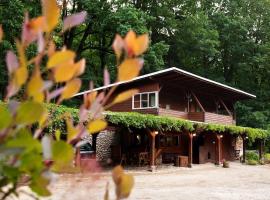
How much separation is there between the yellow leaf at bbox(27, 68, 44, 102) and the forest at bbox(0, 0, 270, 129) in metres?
33.3

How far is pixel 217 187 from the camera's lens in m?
15.6

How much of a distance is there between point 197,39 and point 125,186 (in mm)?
39858

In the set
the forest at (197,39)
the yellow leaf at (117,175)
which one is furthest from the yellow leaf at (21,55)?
the forest at (197,39)

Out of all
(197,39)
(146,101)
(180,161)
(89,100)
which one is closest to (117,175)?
(89,100)

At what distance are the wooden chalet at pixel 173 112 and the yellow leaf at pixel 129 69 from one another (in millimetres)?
21105

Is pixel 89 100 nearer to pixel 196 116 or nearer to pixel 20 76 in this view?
pixel 20 76

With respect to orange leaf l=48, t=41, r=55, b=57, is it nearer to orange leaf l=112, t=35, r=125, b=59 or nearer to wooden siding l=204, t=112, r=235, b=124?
orange leaf l=112, t=35, r=125, b=59

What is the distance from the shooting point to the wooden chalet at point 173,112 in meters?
25.4

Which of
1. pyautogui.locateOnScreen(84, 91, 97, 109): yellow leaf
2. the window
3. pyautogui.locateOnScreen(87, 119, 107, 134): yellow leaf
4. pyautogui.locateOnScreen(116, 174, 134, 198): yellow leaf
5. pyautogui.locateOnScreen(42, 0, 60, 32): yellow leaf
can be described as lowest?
pyautogui.locateOnScreen(116, 174, 134, 198): yellow leaf

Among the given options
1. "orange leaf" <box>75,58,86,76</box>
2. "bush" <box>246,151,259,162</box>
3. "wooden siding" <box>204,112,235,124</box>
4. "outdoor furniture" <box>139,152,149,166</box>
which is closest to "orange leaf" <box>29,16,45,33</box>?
"orange leaf" <box>75,58,86,76</box>

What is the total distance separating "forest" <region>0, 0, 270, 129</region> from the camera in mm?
35781

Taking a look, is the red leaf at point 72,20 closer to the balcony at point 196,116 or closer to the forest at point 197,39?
the balcony at point 196,116

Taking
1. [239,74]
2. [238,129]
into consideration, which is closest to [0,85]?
[238,129]

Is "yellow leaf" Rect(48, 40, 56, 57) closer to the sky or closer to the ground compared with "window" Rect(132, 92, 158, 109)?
closer to the ground
